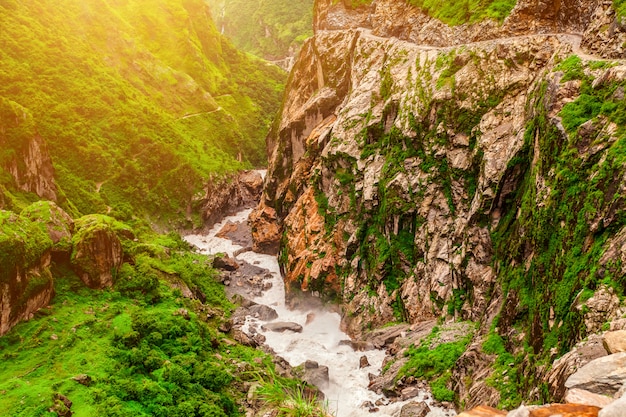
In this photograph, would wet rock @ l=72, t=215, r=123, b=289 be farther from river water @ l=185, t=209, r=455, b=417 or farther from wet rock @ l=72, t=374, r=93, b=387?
river water @ l=185, t=209, r=455, b=417

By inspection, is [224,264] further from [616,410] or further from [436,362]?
[616,410]

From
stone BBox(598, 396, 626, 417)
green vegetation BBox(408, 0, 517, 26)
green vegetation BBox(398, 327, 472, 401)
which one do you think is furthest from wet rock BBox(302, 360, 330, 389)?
green vegetation BBox(408, 0, 517, 26)

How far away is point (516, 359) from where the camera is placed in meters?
27.1

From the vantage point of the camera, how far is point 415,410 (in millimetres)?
31516

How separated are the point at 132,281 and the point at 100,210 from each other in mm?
36840

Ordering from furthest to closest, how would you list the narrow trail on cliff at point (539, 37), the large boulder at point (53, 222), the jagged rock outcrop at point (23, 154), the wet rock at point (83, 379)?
the jagged rock outcrop at point (23, 154) → the large boulder at point (53, 222) → the narrow trail on cliff at point (539, 37) → the wet rock at point (83, 379)

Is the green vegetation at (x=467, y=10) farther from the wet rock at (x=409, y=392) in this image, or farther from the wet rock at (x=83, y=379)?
the wet rock at (x=83, y=379)

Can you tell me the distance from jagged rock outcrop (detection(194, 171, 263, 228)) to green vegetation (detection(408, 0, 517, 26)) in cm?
6093

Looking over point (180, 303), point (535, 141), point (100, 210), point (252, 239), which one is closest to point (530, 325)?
point (535, 141)

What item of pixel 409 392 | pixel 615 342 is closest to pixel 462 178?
pixel 409 392

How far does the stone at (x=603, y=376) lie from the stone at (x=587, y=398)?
36 cm

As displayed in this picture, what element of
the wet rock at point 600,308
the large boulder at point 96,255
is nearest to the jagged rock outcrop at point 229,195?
the large boulder at point 96,255

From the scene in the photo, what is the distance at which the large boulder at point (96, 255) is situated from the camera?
42.7 m

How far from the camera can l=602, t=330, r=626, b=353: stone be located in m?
10.8
